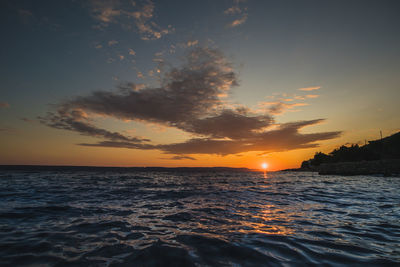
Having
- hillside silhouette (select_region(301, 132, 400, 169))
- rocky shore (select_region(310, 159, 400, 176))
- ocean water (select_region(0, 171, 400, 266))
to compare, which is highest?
hillside silhouette (select_region(301, 132, 400, 169))

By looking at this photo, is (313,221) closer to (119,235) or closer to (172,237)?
(172,237)

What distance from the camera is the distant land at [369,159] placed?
4512 cm

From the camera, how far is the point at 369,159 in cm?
7931

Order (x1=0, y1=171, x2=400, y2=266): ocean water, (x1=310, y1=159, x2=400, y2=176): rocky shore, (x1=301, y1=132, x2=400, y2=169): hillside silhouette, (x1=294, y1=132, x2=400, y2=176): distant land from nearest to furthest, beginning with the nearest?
1. (x1=0, y1=171, x2=400, y2=266): ocean water
2. (x1=310, y1=159, x2=400, y2=176): rocky shore
3. (x1=294, y1=132, x2=400, y2=176): distant land
4. (x1=301, y1=132, x2=400, y2=169): hillside silhouette

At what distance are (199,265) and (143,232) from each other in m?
2.69

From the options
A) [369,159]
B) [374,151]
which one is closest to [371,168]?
[369,159]

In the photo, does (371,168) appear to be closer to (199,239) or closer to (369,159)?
(369,159)

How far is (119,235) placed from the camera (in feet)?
16.6

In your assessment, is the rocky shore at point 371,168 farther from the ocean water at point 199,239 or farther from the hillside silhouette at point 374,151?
the ocean water at point 199,239

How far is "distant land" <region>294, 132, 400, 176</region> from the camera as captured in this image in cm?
4512

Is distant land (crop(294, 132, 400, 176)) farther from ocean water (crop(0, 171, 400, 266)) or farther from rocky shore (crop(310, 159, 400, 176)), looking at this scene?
ocean water (crop(0, 171, 400, 266))

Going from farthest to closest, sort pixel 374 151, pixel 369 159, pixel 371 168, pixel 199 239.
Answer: pixel 374 151 → pixel 369 159 → pixel 371 168 → pixel 199 239

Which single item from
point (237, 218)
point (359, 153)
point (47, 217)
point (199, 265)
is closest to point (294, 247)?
point (199, 265)

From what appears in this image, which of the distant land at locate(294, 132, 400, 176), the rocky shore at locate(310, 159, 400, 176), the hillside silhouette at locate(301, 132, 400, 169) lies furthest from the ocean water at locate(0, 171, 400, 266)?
the hillside silhouette at locate(301, 132, 400, 169)
